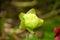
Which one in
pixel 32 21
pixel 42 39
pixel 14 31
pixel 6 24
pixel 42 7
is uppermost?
pixel 42 7

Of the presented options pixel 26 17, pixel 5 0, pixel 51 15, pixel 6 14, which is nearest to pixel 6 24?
pixel 6 14

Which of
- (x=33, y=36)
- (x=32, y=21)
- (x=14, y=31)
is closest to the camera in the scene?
(x=32, y=21)

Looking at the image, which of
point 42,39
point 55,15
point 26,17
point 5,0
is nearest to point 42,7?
point 55,15

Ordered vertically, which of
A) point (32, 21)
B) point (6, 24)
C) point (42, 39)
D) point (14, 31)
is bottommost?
point (32, 21)

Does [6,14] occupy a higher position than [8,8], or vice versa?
[8,8]

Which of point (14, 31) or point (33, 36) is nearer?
point (33, 36)

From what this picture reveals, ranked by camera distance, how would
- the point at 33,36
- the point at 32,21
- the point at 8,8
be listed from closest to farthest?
the point at 32,21, the point at 33,36, the point at 8,8

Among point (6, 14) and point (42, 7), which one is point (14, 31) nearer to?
point (6, 14)

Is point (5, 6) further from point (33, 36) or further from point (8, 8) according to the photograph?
point (33, 36)

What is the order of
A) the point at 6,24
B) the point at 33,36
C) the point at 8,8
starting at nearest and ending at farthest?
the point at 33,36 < the point at 6,24 < the point at 8,8
